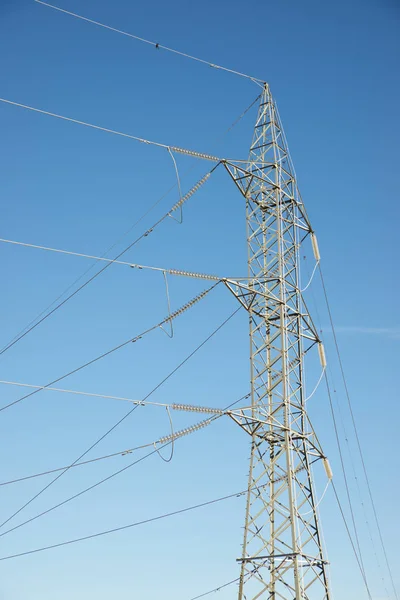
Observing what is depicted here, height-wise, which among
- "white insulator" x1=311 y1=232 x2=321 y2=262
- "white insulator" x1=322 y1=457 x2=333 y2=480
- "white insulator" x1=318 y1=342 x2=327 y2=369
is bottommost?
"white insulator" x1=322 y1=457 x2=333 y2=480

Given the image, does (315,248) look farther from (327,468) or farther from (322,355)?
(327,468)

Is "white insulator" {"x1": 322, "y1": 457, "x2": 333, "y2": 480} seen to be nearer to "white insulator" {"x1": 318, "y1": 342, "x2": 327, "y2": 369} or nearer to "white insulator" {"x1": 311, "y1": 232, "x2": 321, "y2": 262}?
"white insulator" {"x1": 318, "y1": 342, "x2": 327, "y2": 369}

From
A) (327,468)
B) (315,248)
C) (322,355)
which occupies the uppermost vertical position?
(315,248)

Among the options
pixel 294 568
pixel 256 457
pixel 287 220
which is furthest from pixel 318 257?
pixel 294 568

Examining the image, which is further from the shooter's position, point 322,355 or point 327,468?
point 322,355

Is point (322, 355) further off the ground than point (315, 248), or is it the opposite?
point (315, 248)

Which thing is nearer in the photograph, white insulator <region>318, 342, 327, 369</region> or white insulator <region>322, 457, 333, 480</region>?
white insulator <region>322, 457, 333, 480</region>


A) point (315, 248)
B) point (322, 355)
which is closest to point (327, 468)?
point (322, 355)

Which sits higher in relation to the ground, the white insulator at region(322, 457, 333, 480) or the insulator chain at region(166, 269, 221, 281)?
the insulator chain at region(166, 269, 221, 281)

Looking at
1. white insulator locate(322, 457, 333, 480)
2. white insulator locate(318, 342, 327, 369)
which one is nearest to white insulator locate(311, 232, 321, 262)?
white insulator locate(318, 342, 327, 369)

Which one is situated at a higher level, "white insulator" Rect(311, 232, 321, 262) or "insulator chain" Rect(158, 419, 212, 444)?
"white insulator" Rect(311, 232, 321, 262)

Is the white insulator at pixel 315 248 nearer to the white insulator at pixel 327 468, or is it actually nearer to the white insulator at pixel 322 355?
the white insulator at pixel 322 355

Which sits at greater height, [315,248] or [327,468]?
[315,248]

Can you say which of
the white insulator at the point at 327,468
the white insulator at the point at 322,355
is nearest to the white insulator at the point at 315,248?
the white insulator at the point at 322,355
